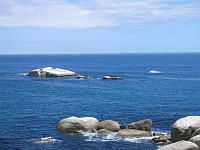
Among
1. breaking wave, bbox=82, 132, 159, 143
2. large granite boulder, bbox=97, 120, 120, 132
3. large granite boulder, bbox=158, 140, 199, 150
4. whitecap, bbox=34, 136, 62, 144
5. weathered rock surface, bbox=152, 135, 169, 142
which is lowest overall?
whitecap, bbox=34, 136, 62, 144

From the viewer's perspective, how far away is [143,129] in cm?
5088

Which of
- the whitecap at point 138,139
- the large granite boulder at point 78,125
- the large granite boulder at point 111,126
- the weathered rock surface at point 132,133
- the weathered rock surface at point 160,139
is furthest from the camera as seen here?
the large granite boulder at point 78,125

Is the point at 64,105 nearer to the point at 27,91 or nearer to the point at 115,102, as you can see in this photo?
the point at 115,102

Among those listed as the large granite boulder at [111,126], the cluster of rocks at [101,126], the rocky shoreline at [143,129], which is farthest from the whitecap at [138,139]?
the large granite boulder at [111,126]

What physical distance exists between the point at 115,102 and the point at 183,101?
1385 cm

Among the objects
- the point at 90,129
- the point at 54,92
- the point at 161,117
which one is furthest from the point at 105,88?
the point at 90,129

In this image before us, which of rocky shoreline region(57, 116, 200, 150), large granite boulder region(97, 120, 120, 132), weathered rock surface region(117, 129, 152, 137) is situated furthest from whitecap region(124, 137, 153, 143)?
large granite boulder region(97, 120, 120, 132)

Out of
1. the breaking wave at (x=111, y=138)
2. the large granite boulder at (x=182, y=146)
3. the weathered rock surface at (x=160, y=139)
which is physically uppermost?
the large granite boulder at (x=182, y=146)

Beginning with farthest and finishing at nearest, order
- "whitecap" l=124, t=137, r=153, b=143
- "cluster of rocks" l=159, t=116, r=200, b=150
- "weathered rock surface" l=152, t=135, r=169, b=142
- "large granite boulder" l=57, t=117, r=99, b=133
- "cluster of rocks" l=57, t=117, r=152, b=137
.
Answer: "large granite boulder" l=57, t=117, r=99, b=133
"cluster of rocks" l=57, t=117, r=152, b=137
"whitecap" l=124, t=137, r=153, b=143
"weathered rock surface" l=152, t=135, r=169, b=142
"cluster of rocks" l=159, t=116, r=200, b=150

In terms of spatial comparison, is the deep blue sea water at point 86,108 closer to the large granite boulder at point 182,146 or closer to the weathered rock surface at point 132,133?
the weathered rock surface at point 132,133

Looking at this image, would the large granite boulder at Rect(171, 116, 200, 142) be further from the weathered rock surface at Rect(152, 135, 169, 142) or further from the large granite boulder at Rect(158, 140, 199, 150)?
the large granite boulder at Rect(158, 140, 199, 150)

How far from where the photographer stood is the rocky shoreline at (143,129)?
45.1 meters

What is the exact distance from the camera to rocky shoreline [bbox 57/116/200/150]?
148 feet

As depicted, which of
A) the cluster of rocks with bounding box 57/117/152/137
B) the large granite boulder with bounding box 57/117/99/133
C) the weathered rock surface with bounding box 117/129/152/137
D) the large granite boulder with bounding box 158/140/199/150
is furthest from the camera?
the large granite boulder with bounding box 57/117/99/133
